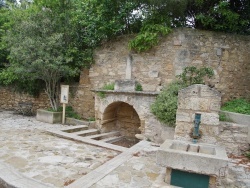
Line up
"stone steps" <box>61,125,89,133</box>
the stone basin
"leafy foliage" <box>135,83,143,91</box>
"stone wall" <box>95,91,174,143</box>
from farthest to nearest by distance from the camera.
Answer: "leafy foliage" <box>135,83,143,91</box>, "stone steps" <box>61,125,89,133</box>, "stone wall" <box>95,91,174,143</box>, the stone basin

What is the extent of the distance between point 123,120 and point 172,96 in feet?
8.97

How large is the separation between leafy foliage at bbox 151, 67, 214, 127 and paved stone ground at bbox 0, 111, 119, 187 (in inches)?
66.7

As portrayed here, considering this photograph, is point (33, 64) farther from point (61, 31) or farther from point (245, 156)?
point (245, 156)

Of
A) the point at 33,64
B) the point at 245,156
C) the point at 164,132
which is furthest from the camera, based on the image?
the point at 33,64

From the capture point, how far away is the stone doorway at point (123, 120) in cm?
768

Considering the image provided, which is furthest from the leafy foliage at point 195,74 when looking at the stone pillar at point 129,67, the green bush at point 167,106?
the stone pillar at point 129,67

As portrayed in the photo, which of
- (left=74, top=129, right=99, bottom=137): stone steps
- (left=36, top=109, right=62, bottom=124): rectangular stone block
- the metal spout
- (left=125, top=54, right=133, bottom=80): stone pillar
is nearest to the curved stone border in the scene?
(left=74, top=129, right=99, bottom=137): stone steps

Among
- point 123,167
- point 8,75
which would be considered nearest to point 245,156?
point 123,167

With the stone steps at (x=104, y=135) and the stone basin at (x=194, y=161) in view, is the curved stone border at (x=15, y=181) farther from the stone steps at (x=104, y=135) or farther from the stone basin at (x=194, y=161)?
the stone steps at (x=104, y=135)

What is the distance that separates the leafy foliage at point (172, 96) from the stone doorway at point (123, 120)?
6.06 feet

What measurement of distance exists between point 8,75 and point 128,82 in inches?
240

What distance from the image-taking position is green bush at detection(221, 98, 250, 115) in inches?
224

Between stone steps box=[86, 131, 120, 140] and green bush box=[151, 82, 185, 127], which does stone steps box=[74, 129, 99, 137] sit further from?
green bush box=[151, 82, 185, 127]

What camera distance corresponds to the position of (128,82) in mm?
6902
